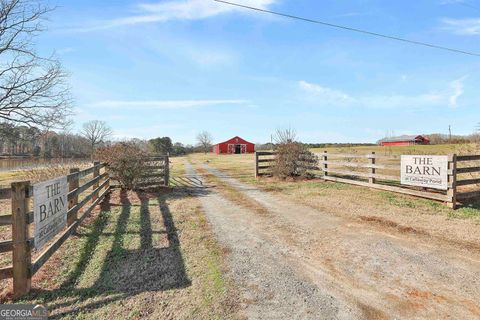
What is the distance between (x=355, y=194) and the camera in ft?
32.6

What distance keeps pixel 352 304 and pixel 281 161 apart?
36.9ft

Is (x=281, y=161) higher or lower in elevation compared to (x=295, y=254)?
Answer: higher

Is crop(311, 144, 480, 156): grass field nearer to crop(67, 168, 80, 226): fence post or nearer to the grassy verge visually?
the grassy verge

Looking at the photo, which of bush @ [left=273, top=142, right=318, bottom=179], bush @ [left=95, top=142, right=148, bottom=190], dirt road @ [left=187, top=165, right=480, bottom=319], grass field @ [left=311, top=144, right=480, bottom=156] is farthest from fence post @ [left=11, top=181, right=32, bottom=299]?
grass field @ [left=311, top=144, right=480, bottom=156]

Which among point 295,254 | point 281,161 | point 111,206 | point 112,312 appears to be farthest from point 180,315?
point 281,161

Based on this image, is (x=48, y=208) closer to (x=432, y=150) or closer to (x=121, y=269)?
(x=121, y=269)

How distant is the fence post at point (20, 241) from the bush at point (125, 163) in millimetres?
7450

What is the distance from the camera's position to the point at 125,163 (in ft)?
36.3

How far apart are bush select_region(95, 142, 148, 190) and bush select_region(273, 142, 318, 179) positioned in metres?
6.31

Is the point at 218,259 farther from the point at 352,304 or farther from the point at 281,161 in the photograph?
the point at 281,161

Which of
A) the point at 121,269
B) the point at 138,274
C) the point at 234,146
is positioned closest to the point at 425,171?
the point at 138,274

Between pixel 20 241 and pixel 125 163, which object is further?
pixel 125 163

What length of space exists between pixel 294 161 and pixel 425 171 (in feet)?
20.4

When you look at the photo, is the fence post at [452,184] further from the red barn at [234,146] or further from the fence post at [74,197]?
the red barn at [234,146]
